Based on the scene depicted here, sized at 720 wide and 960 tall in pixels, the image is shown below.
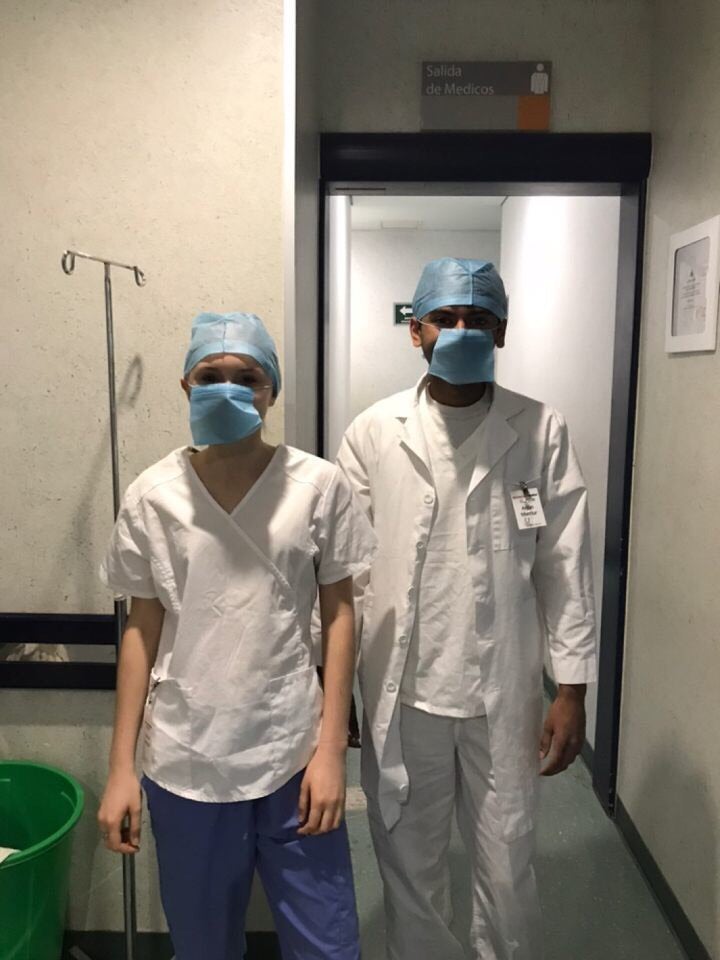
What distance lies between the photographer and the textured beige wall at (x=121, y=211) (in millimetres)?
1488

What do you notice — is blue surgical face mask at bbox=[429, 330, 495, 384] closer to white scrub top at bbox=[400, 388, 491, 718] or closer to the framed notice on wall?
white scrub top at bbox=[400, 388, 491, 718]

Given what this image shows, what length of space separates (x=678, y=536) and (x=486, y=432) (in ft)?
2.67

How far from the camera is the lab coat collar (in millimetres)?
1406

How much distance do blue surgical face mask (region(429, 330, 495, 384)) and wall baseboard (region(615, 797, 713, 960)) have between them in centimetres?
148

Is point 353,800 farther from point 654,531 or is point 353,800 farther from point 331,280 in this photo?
point 331,280

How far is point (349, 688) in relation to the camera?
1222mm

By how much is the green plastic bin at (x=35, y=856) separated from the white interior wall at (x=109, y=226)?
1.29ft

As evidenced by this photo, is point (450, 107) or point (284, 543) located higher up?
point (450, 107)

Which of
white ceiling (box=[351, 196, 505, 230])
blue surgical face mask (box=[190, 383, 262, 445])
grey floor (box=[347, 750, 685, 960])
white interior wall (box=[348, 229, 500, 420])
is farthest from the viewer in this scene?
white interior wall (box=[348, 229, 500, 420])

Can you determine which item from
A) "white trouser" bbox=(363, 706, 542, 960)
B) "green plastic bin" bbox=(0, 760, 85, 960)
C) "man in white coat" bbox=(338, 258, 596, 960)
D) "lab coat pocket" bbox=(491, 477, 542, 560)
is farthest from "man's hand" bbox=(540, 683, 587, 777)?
"green plastic bin" bbox=(0, 760, 85, 960)

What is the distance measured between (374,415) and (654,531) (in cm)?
106

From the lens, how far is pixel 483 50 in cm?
211

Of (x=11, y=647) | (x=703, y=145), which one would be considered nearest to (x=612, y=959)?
(x=11, y=647)

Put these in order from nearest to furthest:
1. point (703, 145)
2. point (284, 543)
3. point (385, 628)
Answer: point (284, 543) → point (385, 628) → point (703, 145)
